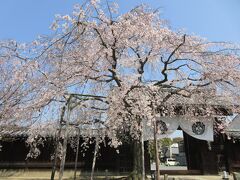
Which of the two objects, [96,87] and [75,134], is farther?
[75,134]

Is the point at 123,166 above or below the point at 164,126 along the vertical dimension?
below

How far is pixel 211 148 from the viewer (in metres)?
18.6

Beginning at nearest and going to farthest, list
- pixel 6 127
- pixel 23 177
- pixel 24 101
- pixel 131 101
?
pixel 131 101, pixel 24 101, pixel 6 127, pixel 23 177

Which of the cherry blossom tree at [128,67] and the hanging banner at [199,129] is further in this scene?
the hanging banner at [199,129]

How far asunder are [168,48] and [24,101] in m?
6.61

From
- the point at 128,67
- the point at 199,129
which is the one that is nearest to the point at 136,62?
the point at 128,67

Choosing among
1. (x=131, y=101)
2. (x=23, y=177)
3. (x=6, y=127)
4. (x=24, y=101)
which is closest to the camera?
(x=131, y=101)

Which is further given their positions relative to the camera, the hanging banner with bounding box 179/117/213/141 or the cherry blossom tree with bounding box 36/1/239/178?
the hanging banner with bounding box 179/117/213/141

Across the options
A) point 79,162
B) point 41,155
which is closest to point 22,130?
point 41,155

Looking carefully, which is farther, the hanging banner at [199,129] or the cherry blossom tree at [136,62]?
the hanging banner at [199,129]

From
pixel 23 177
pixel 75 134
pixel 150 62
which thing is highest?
pixel 150 62

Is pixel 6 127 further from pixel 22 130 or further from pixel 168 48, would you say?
pixel 168 48

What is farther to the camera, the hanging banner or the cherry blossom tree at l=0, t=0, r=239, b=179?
the hanging banner

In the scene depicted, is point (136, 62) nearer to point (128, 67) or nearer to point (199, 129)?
point (128, 67)
